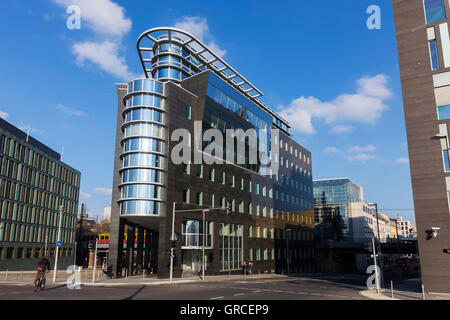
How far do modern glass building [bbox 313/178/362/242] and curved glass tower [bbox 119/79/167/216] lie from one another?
84.9m

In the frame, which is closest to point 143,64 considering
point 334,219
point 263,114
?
point 263,114

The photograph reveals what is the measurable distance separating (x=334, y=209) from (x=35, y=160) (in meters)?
87.6

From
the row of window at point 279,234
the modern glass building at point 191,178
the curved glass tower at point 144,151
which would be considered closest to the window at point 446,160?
the modern glass building at point 191,178

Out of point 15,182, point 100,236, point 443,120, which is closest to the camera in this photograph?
point 443,120

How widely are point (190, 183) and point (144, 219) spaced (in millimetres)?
7280

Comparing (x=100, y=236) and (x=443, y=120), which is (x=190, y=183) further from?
(x=100, y=236)

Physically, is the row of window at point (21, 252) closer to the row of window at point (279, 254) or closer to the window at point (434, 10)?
the row of window at point (279, 254)

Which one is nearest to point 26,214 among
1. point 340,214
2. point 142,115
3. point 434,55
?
point 142,115

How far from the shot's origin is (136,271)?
46.6 meters

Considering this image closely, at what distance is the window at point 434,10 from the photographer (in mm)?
26206

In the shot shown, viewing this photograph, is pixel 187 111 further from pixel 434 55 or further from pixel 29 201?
pixel 29 201

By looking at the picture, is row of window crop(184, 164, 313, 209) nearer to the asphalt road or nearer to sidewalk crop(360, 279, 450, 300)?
the asphalt road

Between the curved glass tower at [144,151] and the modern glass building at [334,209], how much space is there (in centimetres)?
8491

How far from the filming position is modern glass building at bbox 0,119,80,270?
61000 mm
